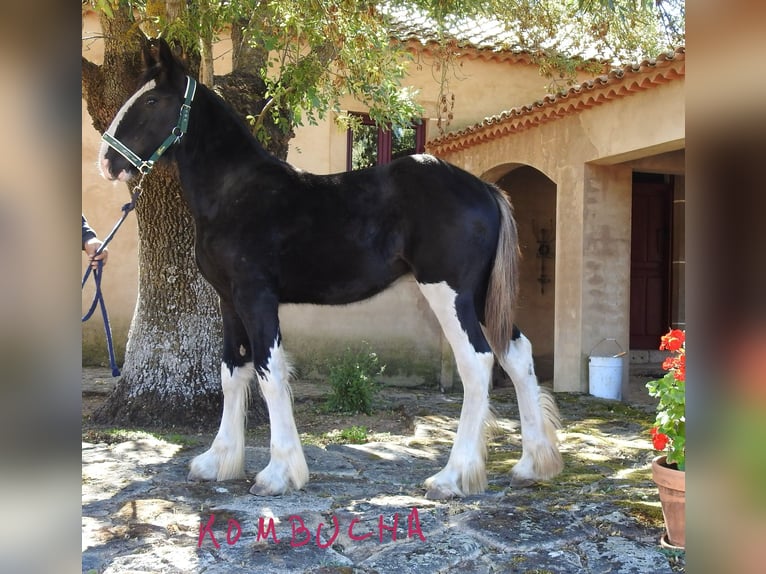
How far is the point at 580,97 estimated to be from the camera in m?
7.45

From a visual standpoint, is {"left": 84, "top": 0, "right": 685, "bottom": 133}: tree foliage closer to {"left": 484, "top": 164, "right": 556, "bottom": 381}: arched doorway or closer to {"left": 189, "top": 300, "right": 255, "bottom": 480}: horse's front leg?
{"left": 189, "top": 300, "right": 255, "bottom": 480}: horse's front leg

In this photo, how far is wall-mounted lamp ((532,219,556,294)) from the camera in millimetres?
10922

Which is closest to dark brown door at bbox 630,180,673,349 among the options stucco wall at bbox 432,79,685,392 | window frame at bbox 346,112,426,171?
→ stucco wall at bbox 432,79,685,392

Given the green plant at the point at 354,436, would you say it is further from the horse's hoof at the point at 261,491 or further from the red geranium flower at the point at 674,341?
the red geranium flower at the point at 674,341

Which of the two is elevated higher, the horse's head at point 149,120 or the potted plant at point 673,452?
the horse's head at point 149,120

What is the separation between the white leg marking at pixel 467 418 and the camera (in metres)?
3.69

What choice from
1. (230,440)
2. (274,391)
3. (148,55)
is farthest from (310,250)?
(148,55)

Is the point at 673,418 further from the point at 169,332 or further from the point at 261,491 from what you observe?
the point at 169,332

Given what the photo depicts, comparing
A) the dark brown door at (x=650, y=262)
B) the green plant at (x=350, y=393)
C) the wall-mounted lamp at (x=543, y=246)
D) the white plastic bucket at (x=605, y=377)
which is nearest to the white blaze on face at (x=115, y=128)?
the green plant at (x=350, y=393)

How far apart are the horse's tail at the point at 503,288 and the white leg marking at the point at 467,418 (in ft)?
0.79

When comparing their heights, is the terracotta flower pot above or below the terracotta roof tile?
below

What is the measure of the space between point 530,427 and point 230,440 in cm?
178

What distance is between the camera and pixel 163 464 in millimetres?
4371

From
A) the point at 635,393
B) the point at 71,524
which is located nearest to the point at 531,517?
the point at 71,524
